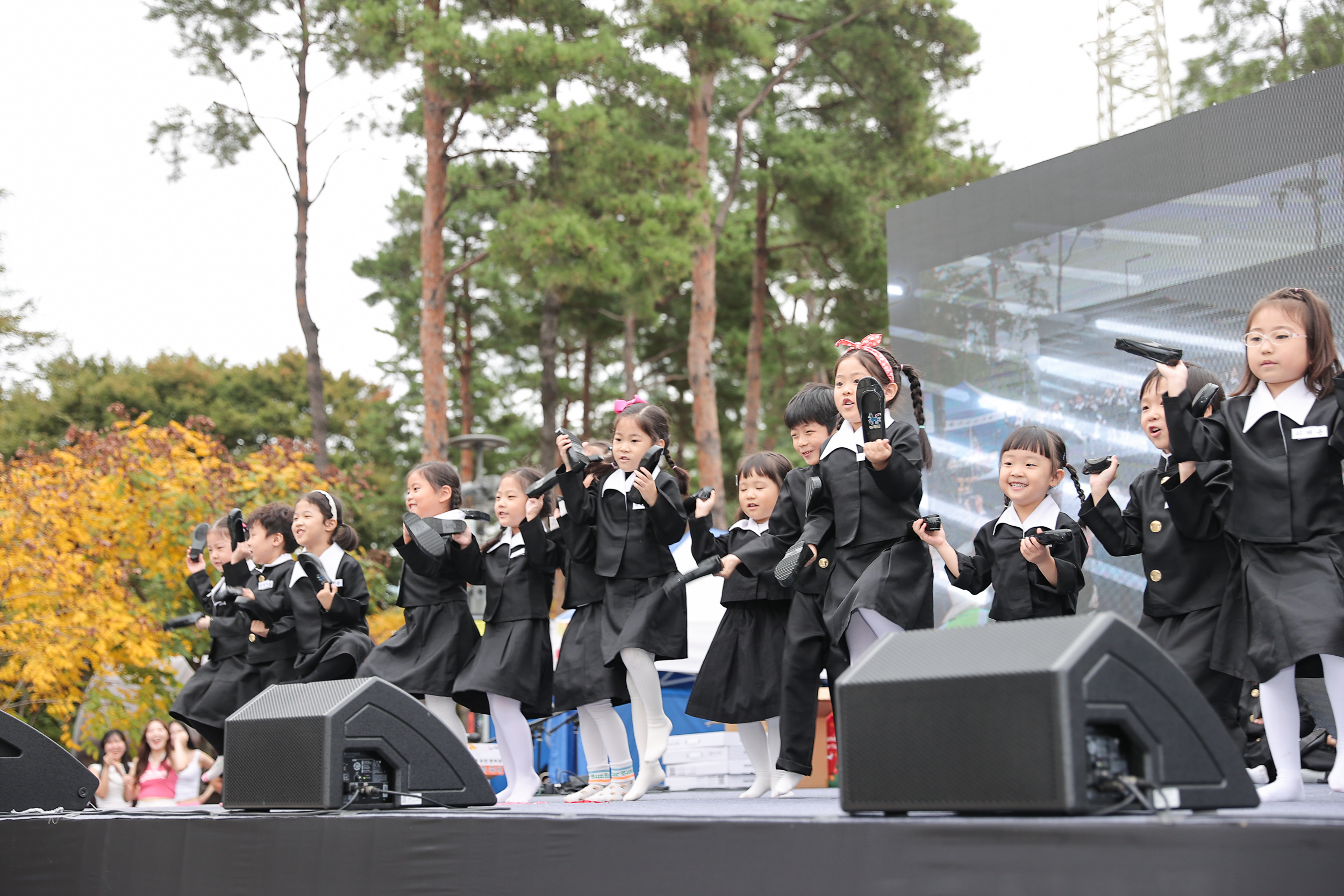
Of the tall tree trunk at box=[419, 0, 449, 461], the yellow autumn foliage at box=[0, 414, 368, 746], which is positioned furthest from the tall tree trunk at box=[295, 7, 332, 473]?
the yellow autumn foliage at box=[0, 414, 368, 746]

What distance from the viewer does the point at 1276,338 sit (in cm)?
318

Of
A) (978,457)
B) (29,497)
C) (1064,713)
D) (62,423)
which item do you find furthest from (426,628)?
(62,423)

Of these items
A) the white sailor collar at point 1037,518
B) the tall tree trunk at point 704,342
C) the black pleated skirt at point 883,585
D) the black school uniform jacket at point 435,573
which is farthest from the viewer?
the tall tree trunk at point 704,342

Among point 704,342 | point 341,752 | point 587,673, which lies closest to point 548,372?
point 704,342

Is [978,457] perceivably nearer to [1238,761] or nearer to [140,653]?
[1238,761]

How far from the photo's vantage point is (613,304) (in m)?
20.4

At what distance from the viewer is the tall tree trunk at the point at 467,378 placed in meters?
22.8

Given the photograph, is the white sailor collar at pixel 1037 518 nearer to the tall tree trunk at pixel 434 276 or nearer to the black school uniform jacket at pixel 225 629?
the black school uniform jacket at pixel 225 629

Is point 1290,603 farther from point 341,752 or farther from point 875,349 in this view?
point 341,752

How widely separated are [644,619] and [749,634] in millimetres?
453

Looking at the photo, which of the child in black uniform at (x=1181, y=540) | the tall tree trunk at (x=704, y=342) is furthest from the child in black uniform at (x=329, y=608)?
the tall tree trunk at (x=704, y=342)

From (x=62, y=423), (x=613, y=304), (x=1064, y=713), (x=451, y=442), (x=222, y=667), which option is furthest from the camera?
(x=62, y=423)

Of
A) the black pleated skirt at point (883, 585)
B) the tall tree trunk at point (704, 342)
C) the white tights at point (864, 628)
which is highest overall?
the tall tree trunk at point (704, 342)

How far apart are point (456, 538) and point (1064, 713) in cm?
336
